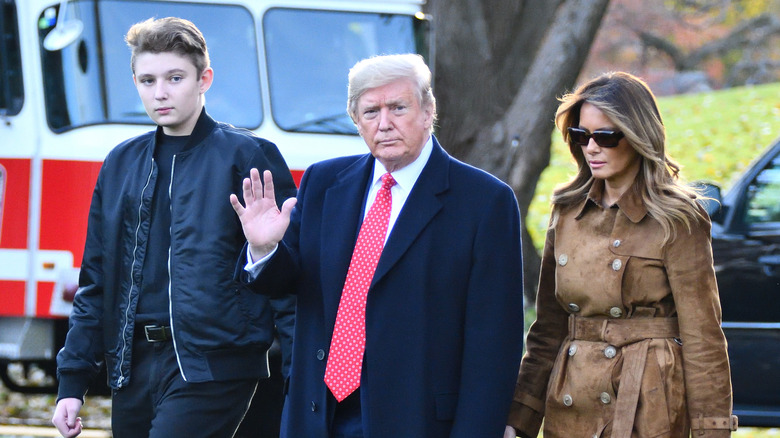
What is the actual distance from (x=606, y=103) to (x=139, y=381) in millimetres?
1821

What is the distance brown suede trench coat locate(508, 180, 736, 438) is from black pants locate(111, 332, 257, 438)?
101cm

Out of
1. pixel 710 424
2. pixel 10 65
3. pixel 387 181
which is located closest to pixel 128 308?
pixel 387 181

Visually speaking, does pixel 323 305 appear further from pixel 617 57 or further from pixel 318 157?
pixel 617 57

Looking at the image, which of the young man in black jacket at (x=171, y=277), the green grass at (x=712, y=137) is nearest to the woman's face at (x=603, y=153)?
the young man in black jacket at (x=171, y=277)

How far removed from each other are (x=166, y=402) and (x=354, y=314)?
871 mm

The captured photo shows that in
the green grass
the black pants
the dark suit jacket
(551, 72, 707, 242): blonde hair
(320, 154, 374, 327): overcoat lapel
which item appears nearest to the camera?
the dark suit jacket

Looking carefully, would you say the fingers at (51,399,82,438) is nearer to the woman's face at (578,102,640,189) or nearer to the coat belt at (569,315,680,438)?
the coat belt at (569,315,680,438)

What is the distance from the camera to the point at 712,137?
21.5 metres

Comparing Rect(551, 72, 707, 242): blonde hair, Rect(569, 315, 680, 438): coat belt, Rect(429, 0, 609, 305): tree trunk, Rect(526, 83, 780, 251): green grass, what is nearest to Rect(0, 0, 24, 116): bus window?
Rect(429, 0, 609, 305): tree trunk

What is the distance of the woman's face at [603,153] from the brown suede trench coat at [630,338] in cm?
10

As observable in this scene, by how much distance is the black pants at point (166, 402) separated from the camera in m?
4.07

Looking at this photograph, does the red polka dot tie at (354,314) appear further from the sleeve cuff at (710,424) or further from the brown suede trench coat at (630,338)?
the sleeve cuff at (710,424)

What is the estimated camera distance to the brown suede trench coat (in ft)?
12.0

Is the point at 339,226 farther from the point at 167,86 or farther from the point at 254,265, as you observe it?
the point at 167,86
